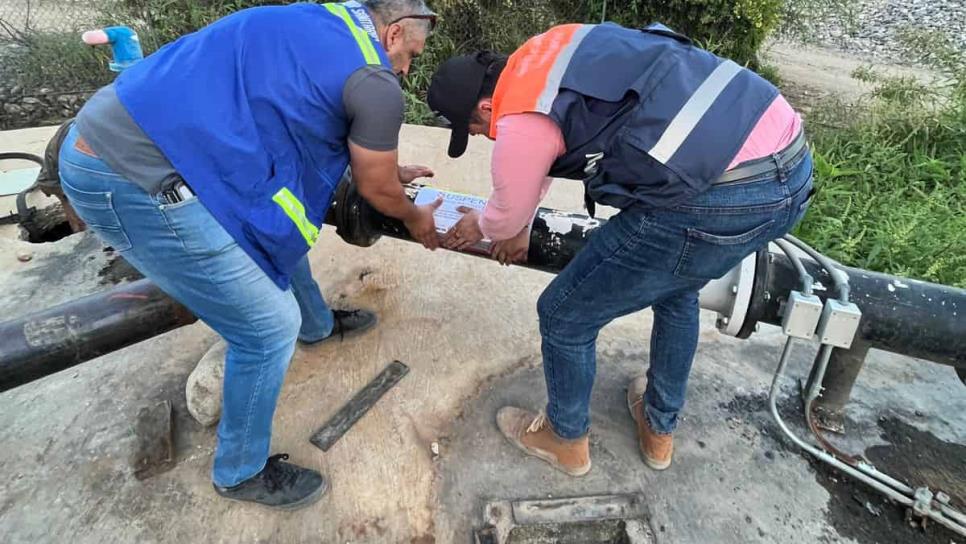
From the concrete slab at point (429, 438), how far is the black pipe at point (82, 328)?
1.34ft

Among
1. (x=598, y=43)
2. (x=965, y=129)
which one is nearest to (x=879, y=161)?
(x=965, y=129)

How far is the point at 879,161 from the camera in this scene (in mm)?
4516

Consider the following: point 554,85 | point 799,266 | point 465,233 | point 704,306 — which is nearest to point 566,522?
point 704,306

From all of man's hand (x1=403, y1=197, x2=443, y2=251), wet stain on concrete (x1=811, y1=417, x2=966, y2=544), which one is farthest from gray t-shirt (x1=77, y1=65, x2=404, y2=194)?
wet stain on concrete (x1=811, y1=417, x2=966, y2=544)

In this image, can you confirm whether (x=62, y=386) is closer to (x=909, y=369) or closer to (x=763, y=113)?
(x=763, y=113)

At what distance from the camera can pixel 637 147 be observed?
1465mm

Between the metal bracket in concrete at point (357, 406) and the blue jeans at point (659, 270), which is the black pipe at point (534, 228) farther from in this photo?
the metal bracket in concrete at point (357, 406)

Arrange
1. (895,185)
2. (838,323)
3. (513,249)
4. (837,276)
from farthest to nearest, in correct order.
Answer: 1. (895,185)
2. (513,249)
3. (837,276)
4. (838,323)

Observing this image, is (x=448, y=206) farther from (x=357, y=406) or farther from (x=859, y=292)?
(x=859, y=292)

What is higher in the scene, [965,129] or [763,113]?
[763,113]

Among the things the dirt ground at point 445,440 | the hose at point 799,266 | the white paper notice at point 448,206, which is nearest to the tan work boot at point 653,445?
the dirt ground at point 445,440

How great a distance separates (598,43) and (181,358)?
2.09 m

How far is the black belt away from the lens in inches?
59.2

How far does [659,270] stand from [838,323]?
0.68m
